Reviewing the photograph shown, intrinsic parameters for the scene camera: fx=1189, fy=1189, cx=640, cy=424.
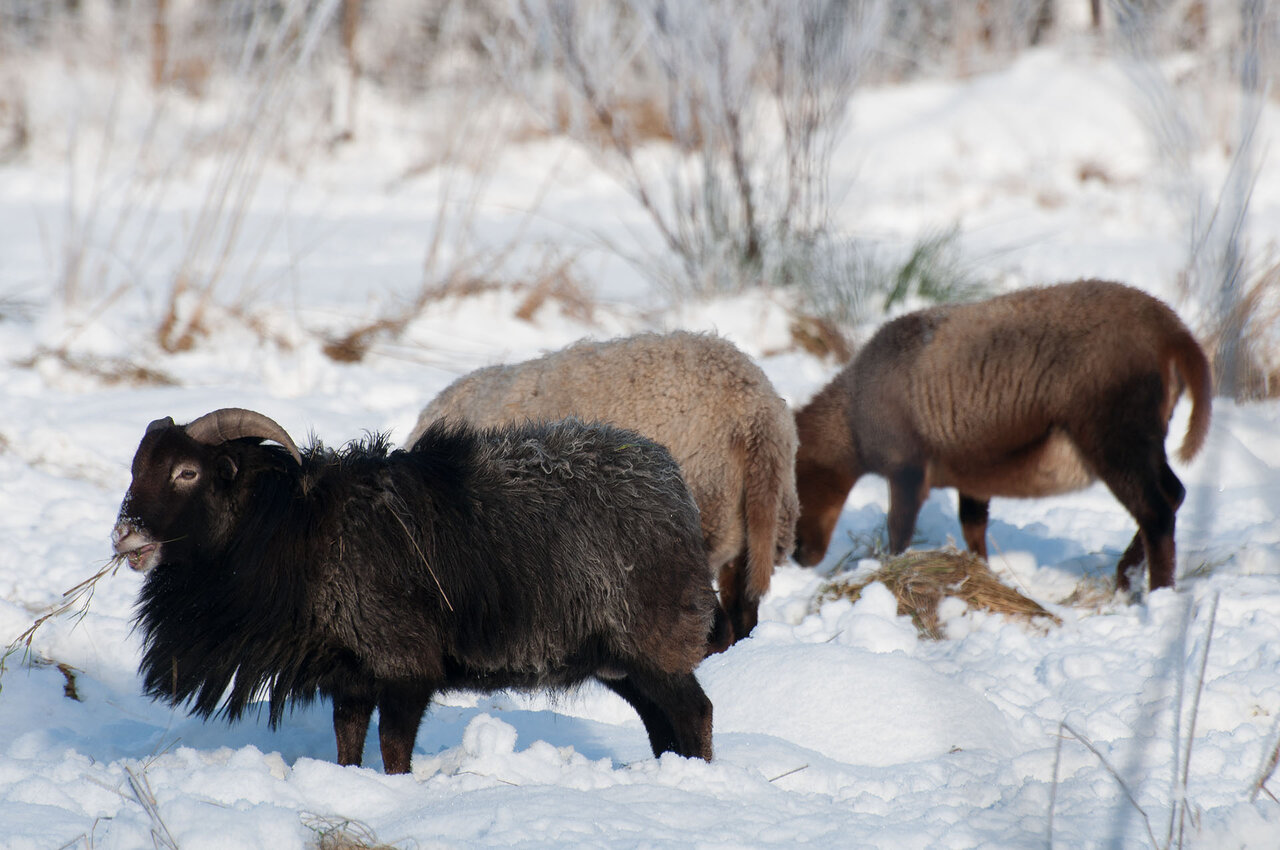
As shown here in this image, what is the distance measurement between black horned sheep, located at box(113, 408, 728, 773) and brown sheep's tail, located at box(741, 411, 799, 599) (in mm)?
1486

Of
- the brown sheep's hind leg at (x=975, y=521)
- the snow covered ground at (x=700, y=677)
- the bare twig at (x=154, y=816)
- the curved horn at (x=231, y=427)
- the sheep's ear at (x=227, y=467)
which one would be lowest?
the brown sheep's hind leg at (x=975, y=521)

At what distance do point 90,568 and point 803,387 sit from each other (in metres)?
5.43

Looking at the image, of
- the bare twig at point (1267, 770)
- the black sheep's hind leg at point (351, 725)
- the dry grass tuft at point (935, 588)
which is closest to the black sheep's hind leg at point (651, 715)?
the black sheep's hind leg at point (351, 725)

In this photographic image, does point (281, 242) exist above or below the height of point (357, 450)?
below

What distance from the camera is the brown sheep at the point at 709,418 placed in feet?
18.8

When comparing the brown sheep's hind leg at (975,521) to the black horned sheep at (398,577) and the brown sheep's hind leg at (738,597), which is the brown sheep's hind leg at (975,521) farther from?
the black horned sheep at (398,577)

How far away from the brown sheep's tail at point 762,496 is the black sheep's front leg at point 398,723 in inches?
88.6

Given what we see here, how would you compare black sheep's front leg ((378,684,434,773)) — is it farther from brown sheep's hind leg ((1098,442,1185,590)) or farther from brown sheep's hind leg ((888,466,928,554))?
brown sheep's hind leg ((1098,442,1185,590))

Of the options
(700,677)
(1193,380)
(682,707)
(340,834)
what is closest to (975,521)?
(1193,380)

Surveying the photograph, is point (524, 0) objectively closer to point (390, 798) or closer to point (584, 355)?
point (584, 355)

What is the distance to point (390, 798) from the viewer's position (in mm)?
3365

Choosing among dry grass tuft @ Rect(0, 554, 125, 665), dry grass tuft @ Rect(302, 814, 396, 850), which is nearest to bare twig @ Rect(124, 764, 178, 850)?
dry grass tuft @ Rect(302, 814, 396, 850)

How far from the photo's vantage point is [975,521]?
24.7 feet

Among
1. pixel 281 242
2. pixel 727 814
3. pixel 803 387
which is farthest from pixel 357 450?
pixel 281 242
